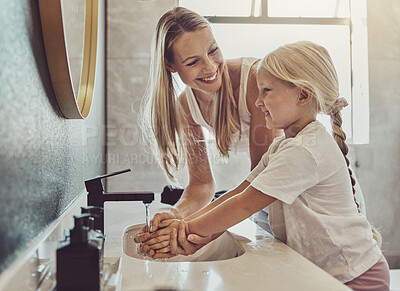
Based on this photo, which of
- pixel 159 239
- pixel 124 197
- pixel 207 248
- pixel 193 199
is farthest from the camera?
pixel 193 199

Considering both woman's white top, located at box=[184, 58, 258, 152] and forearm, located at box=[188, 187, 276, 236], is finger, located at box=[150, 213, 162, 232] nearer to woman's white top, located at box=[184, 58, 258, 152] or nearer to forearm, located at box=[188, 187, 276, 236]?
forearm, located at box=[188, 187, 276, 236]

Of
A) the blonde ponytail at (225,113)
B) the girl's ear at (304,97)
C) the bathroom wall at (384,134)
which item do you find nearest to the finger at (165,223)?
the girl's ear at (304,97)

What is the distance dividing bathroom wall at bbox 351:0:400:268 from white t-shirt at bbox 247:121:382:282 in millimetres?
1856

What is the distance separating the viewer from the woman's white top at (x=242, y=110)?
1.55m

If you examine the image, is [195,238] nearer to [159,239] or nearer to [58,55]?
[159,239]

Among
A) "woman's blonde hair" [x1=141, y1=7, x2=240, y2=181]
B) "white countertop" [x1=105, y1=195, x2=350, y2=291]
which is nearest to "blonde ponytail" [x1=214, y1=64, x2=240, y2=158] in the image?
"woman's blonde hair" [x1=141, y1=7, x2=240, y2=181]

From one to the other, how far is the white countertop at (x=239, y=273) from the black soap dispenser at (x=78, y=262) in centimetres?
9

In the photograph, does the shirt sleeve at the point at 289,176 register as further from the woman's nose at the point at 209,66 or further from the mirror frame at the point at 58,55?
the woman's nose at the point at 209,66

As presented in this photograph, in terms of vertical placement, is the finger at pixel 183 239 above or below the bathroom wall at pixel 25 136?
below

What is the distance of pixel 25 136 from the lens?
24.7 inches

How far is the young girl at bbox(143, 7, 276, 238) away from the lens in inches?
57.2

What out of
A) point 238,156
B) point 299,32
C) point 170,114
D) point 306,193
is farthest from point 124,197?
point 299,32

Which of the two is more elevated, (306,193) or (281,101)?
(281,101)

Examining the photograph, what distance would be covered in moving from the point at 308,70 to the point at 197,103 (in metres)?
0.64
